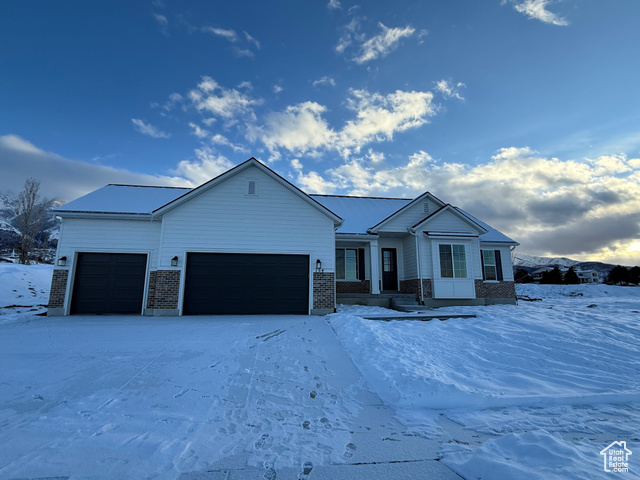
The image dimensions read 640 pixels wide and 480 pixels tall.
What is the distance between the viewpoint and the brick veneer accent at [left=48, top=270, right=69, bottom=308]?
10.2 metres

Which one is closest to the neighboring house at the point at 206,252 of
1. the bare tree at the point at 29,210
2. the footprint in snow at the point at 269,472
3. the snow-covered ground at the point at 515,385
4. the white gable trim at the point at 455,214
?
the snow-covered ground at the point at 515,385

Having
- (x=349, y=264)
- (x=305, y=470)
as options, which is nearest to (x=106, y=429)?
(x=305, y=470)

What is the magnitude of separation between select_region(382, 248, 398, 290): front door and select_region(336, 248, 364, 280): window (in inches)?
49.1

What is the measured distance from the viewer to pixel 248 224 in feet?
34.9

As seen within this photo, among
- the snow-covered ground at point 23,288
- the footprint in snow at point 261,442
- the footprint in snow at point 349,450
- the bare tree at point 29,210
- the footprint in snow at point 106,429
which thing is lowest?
the footprint in snow at point 349,450

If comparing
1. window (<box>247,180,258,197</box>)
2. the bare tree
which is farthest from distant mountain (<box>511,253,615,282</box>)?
the bare tree

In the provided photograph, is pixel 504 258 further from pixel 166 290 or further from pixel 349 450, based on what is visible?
pixel 166 290

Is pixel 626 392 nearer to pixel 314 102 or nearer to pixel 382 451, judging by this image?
pixel 382 451

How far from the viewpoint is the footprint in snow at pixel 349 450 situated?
8.25 feet

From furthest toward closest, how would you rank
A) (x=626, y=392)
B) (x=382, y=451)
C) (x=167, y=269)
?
(x=167, y=269) < (x=626, y=392) < (x=382, y=451)

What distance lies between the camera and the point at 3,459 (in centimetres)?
233

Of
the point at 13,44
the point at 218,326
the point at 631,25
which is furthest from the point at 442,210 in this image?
the point at 13,44

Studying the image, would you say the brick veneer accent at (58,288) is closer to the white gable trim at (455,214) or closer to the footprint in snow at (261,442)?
the footprint in snow at (261,442)

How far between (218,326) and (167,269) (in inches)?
148
